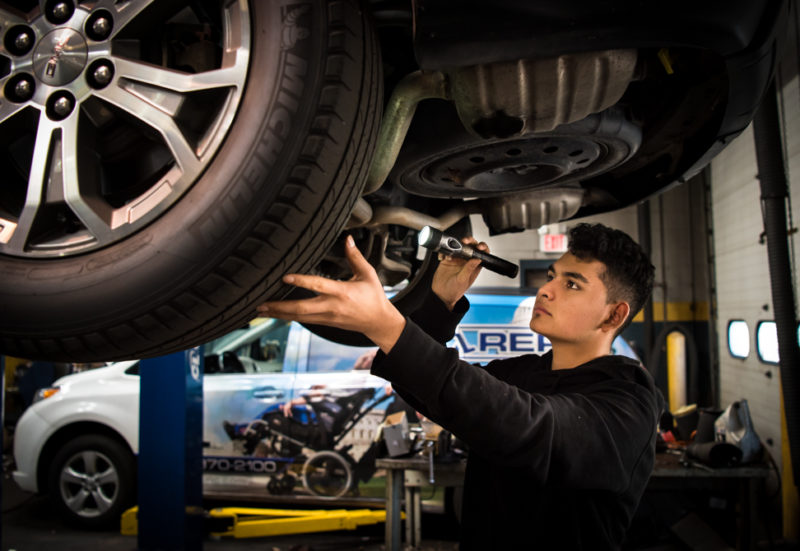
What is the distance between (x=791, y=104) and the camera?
13.1 ft

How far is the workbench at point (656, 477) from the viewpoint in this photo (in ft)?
9.35

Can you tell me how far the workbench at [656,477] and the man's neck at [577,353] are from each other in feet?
5.34

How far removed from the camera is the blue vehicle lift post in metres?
2.80

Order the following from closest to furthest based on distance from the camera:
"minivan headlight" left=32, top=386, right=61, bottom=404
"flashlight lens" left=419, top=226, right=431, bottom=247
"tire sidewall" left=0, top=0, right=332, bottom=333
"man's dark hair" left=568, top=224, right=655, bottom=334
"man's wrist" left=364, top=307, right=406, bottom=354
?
"tire sidewall" left=0, top=0, right=332, bottom=333 < "man's wrist" left=364, top=307, right=406, bottom=354 < "flashlight lens" left=419, top=226, right=431, bottom=247 < "man's dark hair" left=568, top=224, right=655, bottom=334 < "minivan headlight" left=32, top=386, right=61, bottom=404

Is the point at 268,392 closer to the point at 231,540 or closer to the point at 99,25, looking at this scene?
the point at 231,540

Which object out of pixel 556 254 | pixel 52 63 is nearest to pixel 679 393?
pixel 556 254

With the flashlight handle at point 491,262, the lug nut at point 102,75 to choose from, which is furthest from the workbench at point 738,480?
the lug nut at point 102,75

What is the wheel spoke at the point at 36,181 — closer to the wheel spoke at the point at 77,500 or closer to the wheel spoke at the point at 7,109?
the wheel spoke at the point at 7,109

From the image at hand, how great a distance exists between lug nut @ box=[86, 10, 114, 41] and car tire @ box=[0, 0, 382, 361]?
22 cm

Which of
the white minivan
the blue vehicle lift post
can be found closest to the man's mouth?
the blue vehicle lift post

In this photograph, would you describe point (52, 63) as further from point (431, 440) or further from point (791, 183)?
point (791, 183)

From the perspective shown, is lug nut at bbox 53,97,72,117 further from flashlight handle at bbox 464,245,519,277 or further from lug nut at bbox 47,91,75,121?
flashlight handle at bbox 464,245,519,277

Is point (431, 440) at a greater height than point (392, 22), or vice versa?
point (392, 22)

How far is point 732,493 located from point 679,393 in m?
4.02
